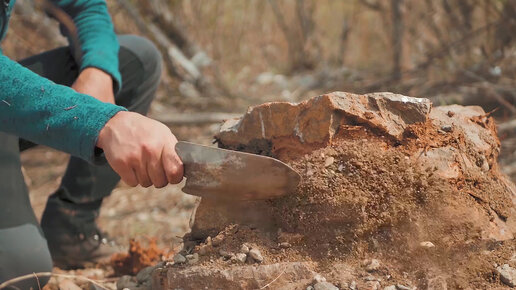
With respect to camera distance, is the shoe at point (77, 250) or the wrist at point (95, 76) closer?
the wrist at point (95, 76)

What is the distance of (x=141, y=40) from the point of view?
8.75ft

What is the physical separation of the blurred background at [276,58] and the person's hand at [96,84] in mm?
763

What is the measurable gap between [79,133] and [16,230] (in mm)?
706

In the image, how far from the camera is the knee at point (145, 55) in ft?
8.50

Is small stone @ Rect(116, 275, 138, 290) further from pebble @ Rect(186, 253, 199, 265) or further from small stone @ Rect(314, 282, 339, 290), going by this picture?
small stone @ Rect(314, 282, 339, 290)

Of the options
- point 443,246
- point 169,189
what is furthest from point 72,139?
point 169,189

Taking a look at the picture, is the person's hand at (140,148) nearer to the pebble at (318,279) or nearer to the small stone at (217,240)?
the small stone at (217,240)

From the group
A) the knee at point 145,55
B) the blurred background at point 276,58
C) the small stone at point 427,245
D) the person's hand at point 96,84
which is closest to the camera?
the small stone at point 427,245

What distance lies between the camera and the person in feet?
4.94

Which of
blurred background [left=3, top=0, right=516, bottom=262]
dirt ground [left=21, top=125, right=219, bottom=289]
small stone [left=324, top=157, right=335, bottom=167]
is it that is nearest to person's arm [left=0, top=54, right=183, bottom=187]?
small stone [left=324, top=157, right=335, bottom=167]

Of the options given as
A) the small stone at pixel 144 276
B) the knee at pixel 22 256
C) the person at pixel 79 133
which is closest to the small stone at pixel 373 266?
the person at pixel 79 133

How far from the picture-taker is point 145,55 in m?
2.60

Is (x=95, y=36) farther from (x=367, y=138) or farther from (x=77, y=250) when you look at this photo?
(x=367, y=138)

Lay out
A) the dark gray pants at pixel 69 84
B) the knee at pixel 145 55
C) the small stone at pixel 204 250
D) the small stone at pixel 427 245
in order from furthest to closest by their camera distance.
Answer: the knee at pixel 145 55, the dark gray pants at pixel 69 84, the small stone at pixel 204 250, the small stone at pixel 427 245
